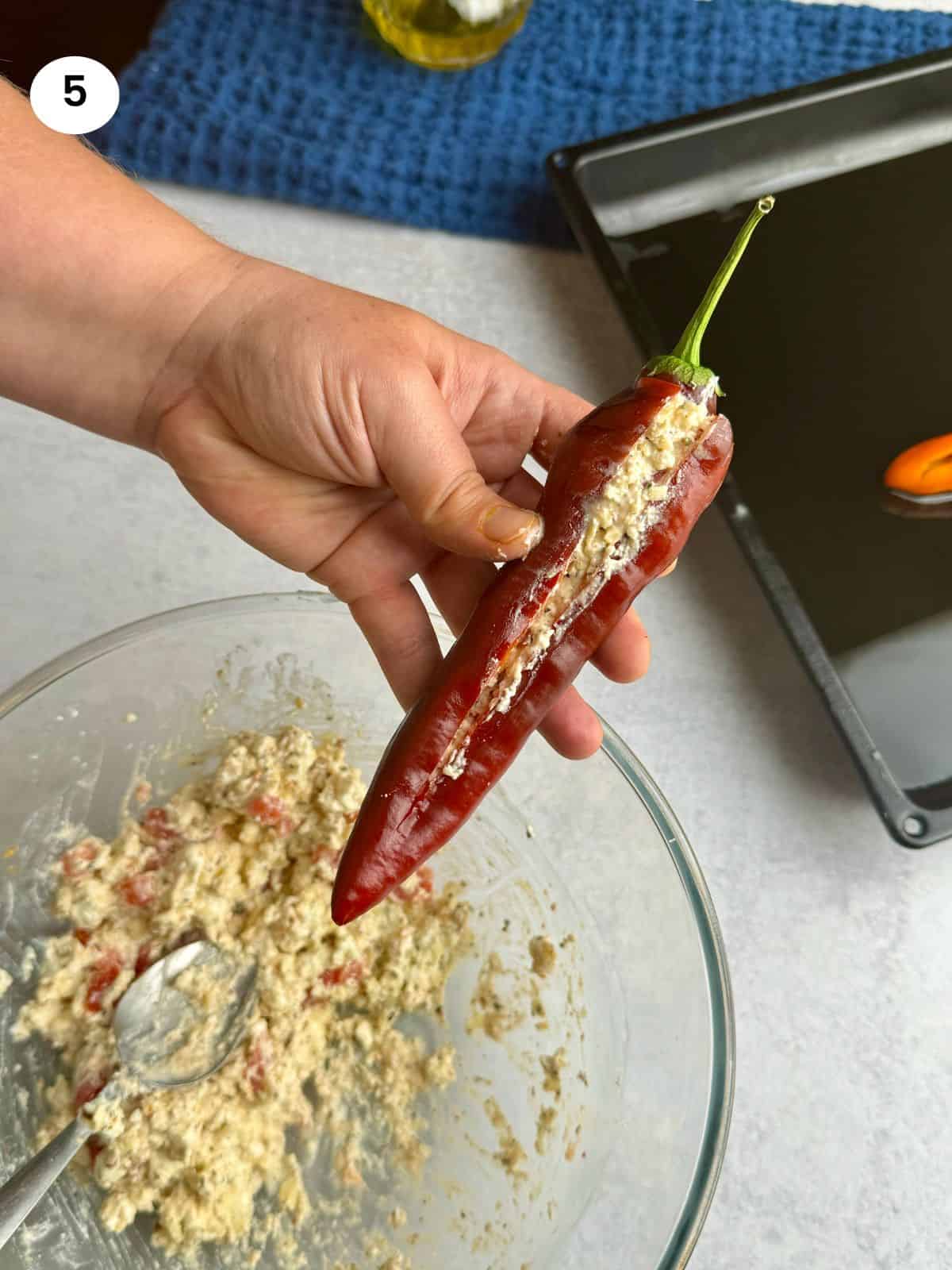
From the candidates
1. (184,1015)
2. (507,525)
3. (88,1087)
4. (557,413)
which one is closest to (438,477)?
(507,525)

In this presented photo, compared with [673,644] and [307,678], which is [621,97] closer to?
[673,644]

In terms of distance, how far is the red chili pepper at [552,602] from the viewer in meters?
1.23

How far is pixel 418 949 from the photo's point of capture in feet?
4.78

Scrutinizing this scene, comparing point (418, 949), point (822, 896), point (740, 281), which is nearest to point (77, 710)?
point (418, 949)

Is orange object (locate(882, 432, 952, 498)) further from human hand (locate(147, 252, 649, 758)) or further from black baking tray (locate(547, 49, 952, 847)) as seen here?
human hand (locate(147, 252, 649, 758))

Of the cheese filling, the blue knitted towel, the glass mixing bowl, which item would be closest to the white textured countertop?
the blue knitted towel

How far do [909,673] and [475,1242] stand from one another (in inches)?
39.0

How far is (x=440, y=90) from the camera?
205 cm

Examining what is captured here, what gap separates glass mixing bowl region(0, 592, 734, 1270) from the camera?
1322mm

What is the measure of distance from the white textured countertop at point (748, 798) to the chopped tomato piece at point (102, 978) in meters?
0.54

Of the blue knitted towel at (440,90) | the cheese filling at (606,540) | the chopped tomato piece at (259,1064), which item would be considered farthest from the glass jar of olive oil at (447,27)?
the chopped tomato piece at (259,1064)

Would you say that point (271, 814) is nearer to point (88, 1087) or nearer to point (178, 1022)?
point (178, 1022)

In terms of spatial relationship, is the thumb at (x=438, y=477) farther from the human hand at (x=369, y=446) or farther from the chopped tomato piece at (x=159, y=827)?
the chopped tomato piece at (x=159, y=827)

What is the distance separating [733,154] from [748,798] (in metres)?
1.13
